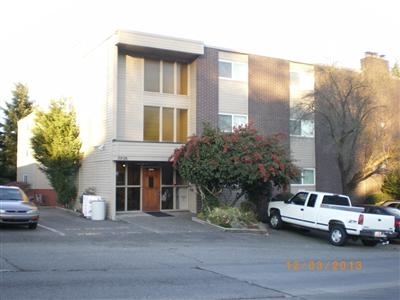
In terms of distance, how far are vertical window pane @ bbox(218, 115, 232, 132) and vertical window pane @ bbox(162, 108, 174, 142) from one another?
2461mm

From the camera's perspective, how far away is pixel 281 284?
10570 millimetres

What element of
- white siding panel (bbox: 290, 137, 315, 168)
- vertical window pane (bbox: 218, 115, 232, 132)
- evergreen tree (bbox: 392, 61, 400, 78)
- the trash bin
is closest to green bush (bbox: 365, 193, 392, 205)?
white siding panel (bbox: 290, 137, 315, 168)

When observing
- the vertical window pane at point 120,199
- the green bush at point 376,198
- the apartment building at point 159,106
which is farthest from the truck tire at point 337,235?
the green bush at point 376,198

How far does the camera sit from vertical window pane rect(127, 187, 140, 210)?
25672mm

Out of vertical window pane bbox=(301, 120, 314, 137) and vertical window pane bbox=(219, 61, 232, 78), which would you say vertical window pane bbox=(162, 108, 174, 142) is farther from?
vertical window pane bbox=(301, 120, 314, 137)

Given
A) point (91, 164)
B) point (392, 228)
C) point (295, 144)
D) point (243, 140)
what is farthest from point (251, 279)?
point (295, 144)

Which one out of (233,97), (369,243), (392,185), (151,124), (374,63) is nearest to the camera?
(369,243)

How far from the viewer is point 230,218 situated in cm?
2205

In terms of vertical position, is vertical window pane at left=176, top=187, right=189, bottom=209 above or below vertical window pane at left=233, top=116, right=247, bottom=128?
below

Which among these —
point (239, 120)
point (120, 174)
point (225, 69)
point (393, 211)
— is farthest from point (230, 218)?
point (225, 69)

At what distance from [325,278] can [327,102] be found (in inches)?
622

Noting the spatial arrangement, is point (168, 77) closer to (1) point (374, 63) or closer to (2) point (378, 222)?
(1) point (374, 63)

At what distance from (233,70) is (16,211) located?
1380cm

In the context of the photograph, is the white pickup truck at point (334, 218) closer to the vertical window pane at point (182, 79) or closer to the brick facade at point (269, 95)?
the brick facade at point (269, 95)
